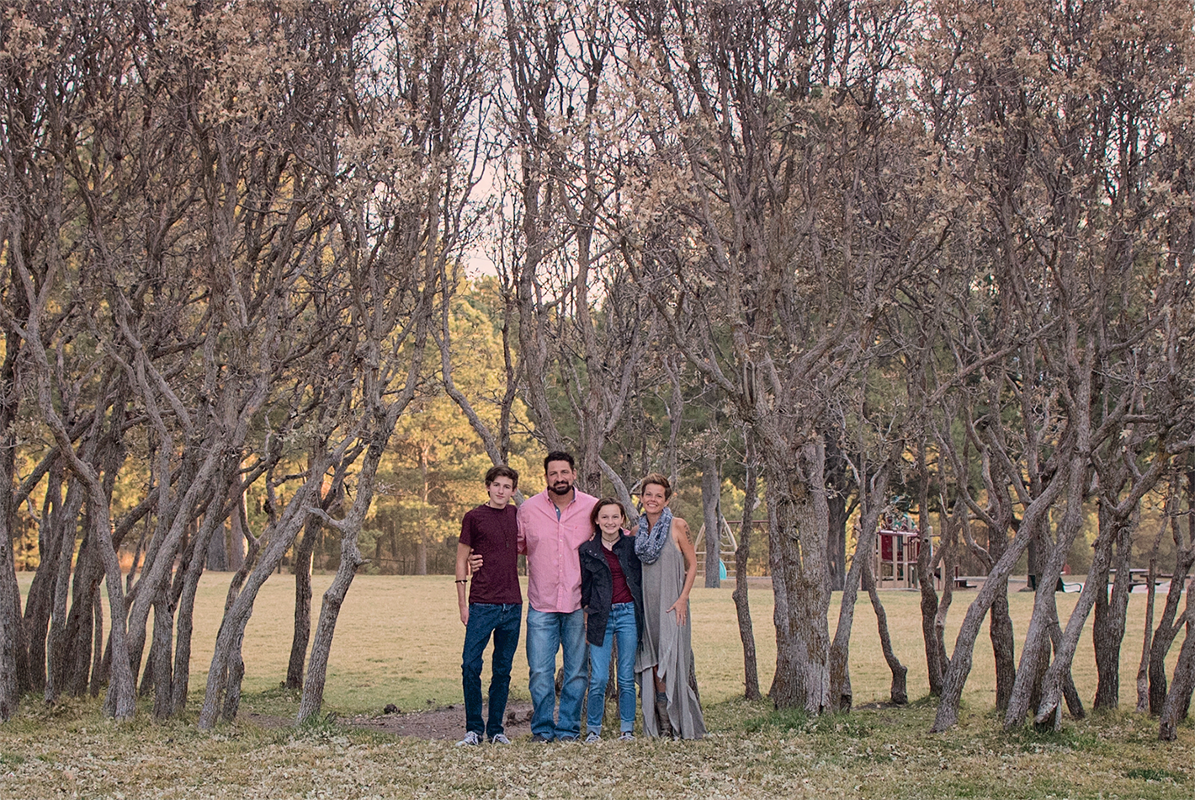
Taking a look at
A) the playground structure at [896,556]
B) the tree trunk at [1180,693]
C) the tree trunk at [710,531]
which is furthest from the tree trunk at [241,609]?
the playground structure at [896,556]

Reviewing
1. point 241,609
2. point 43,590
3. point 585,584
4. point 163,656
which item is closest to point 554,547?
point 585,584

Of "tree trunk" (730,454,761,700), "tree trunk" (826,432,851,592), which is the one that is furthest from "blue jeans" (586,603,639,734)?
"tree trunk" (826,432,851,592)

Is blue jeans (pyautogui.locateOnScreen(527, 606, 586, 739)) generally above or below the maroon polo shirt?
below

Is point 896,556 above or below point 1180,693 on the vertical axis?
below

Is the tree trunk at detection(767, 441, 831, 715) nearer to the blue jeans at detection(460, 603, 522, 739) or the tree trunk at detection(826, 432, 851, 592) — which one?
the blue jeans at detection(460, 603, 522, 739)

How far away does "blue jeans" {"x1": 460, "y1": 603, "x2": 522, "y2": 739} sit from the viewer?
833cm

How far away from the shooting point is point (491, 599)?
27.3ft

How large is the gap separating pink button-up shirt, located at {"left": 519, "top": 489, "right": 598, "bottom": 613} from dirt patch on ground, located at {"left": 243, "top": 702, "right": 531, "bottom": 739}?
236cm

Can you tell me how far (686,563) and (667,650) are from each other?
62 cm

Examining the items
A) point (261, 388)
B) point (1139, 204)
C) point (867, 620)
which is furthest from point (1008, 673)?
point (867, 620)

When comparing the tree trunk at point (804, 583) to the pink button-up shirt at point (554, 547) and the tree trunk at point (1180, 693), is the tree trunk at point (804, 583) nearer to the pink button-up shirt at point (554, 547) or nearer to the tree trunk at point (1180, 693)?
the pink button-up shirt at point (554, 547)

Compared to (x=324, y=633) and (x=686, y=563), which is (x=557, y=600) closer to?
(x=686, y=563)

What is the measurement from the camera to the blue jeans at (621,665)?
8211 mm

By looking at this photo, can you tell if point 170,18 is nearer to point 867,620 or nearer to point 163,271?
point 163,271
